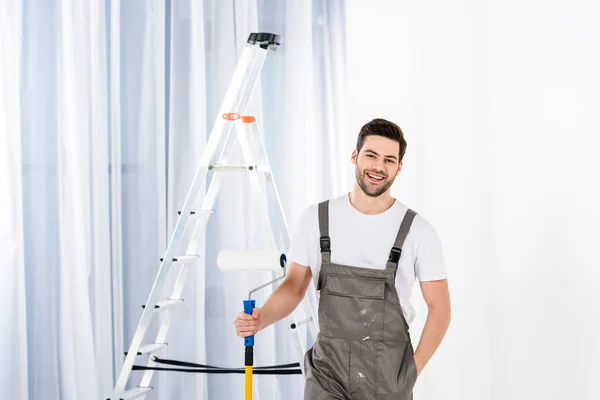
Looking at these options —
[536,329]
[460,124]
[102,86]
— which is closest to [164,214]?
[102,86]

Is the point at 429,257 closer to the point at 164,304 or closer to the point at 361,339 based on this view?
the point at 361,339

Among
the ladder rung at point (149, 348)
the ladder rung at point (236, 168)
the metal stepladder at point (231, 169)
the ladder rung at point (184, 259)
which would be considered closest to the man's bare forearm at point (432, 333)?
the metal stepladder at point (231, 169)

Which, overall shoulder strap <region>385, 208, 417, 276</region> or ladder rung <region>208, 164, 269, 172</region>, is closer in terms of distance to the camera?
overall shoulder strap <region>385, 208, 417, 276</region>

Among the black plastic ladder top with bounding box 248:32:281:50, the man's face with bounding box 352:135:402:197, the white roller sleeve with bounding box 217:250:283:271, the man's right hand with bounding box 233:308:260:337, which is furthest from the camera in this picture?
the black plastic ladder top with bounding box 248:32:281:50

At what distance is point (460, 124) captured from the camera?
3.07 metres

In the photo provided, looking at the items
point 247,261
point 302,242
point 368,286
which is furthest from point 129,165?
point 368,286

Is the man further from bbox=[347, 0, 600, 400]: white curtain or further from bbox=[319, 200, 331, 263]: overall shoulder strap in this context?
bbox=[347, 0, 600, 400]: white curtain

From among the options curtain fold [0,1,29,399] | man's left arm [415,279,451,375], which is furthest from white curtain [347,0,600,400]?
curtain fold [0,1,29,399]

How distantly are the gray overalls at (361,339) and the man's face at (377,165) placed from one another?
13cm

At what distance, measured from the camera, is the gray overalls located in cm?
216

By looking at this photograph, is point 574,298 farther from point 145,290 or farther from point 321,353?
point 145,290

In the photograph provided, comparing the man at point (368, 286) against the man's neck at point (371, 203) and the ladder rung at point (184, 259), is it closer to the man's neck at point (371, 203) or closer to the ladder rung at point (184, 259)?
the man's neck at point (371, 203)

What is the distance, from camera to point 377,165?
2260 mm

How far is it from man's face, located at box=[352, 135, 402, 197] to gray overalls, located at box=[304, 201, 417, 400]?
13cm
